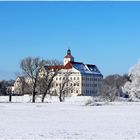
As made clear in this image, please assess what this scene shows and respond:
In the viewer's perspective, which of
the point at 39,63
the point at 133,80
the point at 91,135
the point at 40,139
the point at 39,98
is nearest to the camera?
the point at 40,139

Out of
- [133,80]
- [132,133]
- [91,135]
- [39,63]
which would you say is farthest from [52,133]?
[39,63]

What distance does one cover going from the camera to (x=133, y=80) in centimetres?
8488

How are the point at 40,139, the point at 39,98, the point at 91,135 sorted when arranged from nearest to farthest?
the point at 40,139, the point at 91,135, the point at 39,98

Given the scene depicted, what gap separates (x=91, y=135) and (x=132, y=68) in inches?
2614

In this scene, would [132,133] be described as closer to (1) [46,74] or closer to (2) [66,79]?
(1) [46,74]

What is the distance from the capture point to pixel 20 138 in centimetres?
1959

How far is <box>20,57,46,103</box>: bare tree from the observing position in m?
93.4

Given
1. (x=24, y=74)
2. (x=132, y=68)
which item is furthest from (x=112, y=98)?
(x=24, y=74)

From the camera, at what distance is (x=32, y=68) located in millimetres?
94562

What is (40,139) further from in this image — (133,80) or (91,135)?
(133,80)

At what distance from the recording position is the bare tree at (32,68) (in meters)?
93.4

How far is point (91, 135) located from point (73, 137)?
1.33 meters

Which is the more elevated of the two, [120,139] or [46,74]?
[46,74]

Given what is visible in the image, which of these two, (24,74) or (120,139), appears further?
(24,74)
